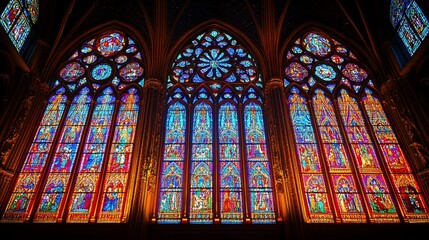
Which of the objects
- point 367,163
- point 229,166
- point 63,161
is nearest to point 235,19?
point 229,166

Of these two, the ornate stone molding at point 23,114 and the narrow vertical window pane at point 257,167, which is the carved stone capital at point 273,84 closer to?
the narrow vertical window pane at point 257,167

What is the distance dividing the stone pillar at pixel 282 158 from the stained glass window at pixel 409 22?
4.82 meters

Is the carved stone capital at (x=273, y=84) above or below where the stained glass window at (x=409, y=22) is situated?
below

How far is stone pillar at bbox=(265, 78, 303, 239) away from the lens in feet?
31.2

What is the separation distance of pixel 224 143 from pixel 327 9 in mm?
7714

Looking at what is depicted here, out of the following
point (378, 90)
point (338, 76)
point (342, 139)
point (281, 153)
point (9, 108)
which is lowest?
point (281, 153)

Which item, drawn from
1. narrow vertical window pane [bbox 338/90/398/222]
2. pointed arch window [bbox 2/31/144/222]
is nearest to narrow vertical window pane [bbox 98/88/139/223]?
pointed arch window [bbox 2/31/144/222]

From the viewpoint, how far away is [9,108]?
10898 mm

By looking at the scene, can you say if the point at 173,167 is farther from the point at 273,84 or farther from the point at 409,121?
the point at 409,121

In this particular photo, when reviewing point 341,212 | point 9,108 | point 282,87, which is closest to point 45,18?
point 9,108

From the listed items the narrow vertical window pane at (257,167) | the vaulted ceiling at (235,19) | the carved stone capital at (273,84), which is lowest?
the narrow vertical window pane at (257,167)

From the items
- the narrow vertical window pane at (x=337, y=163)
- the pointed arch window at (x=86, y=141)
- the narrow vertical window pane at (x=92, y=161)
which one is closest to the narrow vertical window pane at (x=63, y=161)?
the pointed arch window at (x=86, y=141)

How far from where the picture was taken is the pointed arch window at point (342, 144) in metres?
10.4
